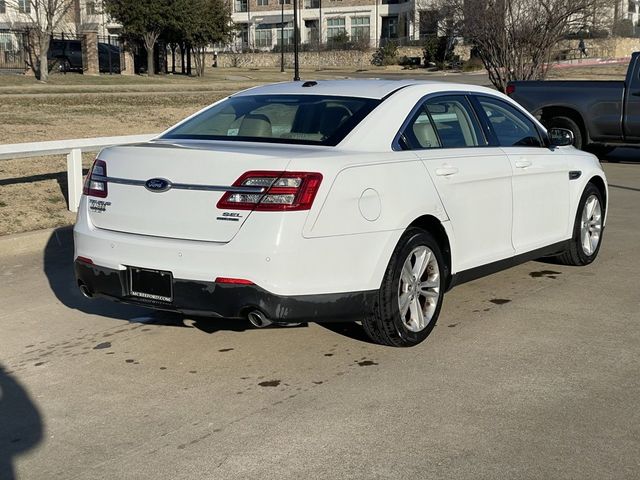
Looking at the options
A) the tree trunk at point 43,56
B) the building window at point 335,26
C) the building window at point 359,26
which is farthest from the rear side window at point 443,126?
the building window at point 335,26

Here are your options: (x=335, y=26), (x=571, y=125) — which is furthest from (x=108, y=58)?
(x=335, y=26)

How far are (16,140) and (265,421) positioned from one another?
501 inches

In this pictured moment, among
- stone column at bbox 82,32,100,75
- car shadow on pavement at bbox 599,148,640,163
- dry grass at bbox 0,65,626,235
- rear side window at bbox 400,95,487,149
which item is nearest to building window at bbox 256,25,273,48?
stone column at bbox 82,32,100,75

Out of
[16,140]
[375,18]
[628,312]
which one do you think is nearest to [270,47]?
[375,18]

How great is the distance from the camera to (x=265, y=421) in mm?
4535

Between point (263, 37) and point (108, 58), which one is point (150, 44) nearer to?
point (108, 58)

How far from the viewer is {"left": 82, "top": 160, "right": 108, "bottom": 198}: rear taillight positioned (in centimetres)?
552

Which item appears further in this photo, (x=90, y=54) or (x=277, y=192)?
(x=90, y=54)

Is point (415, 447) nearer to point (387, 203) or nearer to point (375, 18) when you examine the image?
point (387, 203)

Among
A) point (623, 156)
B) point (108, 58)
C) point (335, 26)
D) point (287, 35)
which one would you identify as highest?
point (335, 26)

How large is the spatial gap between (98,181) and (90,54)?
134 ft

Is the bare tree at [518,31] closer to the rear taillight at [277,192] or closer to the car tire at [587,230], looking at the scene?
the car tire at [587,230]

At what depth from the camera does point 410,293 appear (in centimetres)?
563

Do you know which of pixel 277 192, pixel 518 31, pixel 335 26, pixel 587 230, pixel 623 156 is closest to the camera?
pixel 277 192
